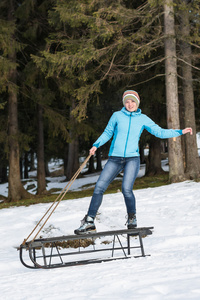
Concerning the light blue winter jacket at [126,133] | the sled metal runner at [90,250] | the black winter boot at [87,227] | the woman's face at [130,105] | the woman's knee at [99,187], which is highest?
the woman's face at [130,105]

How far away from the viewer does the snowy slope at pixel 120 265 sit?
363 centimetres

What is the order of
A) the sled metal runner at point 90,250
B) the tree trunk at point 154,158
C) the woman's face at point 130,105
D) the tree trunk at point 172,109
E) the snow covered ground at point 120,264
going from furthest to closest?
the tree trunk at point 154,158
the tree trunk at point 172,109
the woman's face at point 130,105
the sled metal runner at point 90,250
the snow covered ground at point 120,264

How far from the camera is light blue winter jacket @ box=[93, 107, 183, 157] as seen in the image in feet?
18.6

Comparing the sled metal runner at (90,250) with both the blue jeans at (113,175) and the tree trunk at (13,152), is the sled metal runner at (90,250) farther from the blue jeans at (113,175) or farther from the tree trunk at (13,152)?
the tree trunk at (13,152)

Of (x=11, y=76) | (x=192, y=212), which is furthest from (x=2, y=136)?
(x=192, y=212)

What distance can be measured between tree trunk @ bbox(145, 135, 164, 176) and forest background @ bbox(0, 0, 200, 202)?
2.2 inches

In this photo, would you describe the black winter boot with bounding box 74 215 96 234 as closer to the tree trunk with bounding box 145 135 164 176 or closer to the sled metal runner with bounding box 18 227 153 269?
the sled metal runner with bounding box 18 227 153 269

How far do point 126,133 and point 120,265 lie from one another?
191cm

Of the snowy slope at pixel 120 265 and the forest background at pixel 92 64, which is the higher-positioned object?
the forest background at pixel 92 64

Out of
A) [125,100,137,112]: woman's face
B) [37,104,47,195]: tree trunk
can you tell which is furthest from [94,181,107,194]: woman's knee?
[37,104,47,195]: tree trunk

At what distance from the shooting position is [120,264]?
4.89 meters

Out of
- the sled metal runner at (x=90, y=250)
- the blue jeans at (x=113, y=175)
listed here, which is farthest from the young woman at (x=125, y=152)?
the sled metal runner at (x=90, y=250)

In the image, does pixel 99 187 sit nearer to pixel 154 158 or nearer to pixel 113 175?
pixel 113 175

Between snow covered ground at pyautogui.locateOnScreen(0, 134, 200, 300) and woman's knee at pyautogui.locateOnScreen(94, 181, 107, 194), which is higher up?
woman's knee at pyautogui.locateOnScreen(94, 181, 107, 194)
